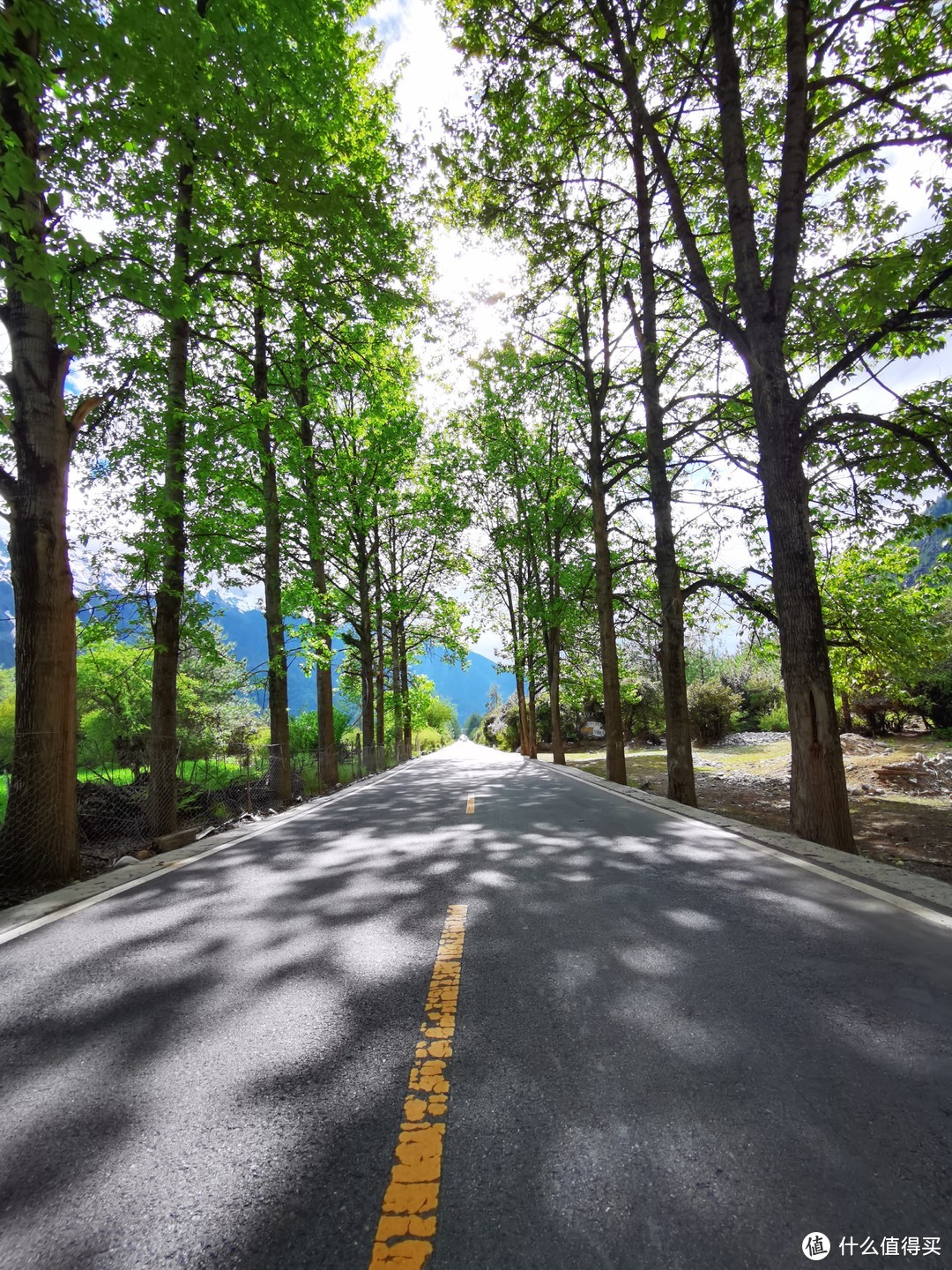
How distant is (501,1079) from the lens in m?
1.87

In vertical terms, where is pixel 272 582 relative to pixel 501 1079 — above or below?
above

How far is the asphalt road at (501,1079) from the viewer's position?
1.31m

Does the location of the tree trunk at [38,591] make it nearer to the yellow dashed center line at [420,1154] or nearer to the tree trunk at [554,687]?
the yellow dashed center line at [420,1154]

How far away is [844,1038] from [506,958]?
145 cm

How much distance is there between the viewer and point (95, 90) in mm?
4875

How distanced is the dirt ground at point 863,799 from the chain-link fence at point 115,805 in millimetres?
8151

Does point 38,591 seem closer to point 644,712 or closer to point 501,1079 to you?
point 501,1079

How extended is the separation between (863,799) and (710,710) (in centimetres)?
1573

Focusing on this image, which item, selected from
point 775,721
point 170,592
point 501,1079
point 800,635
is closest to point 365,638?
point 170,592

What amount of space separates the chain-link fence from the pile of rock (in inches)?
527

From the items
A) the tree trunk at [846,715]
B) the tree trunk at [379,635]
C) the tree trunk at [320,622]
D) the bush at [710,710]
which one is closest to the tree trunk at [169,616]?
the tree trunk at [320,622]

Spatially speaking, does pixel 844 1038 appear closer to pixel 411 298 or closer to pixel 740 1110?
pixel 740 1110

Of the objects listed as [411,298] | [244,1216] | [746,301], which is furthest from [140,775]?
[746,301]

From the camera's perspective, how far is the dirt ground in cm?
709
